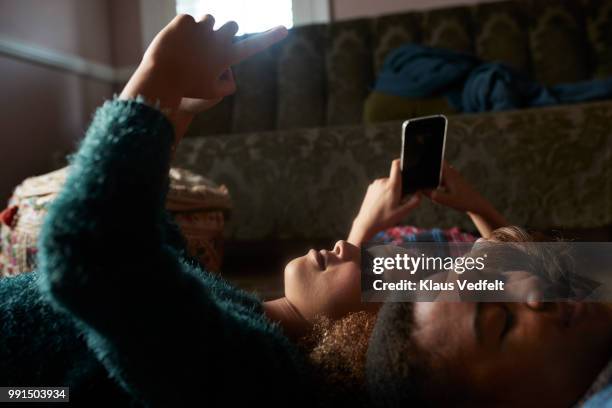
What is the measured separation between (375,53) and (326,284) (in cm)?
164

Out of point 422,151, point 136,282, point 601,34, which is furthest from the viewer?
point 601,34

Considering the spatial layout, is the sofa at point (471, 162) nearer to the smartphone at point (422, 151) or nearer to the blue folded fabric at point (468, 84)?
the blue folded fabric at point (468, 84)

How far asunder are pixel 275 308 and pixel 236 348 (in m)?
0.22

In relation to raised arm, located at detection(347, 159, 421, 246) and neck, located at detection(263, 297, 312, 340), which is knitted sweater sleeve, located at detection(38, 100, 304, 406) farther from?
raised arm, located at detection(347, 159, 421, 246)

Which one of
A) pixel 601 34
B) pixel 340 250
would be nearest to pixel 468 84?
pixel 601 34

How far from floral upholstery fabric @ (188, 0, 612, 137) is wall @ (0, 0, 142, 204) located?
0.53 metres

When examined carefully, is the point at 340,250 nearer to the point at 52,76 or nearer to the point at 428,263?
the point at 428,263

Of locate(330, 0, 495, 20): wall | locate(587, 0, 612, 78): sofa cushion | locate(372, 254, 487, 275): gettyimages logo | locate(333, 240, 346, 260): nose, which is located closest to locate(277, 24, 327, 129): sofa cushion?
locate(330, 0, 495, 20): wall

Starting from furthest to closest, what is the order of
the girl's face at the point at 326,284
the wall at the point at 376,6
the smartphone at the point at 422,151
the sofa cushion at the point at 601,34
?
the wall at the point at 376,6 < the sofa cushion at the point at 601,34 < the smartphone at the point at 422,151 < the girl's face at the point at 326,284

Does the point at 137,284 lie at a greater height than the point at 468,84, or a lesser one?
lesser

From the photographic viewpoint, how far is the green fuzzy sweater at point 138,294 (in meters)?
0.42

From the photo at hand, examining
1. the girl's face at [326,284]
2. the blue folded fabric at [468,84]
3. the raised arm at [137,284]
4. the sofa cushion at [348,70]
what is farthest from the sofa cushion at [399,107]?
the raised arm at [137,284]

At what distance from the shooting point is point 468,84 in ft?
5.59

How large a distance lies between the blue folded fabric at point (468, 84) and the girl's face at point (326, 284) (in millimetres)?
1095
